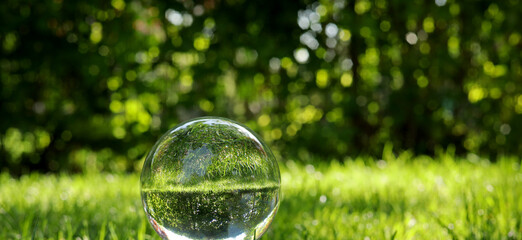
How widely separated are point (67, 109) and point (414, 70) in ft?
12.7

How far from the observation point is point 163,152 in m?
1.85

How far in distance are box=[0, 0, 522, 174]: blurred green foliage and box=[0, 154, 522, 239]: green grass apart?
2.83 feet

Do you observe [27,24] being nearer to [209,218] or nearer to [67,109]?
[67,109]

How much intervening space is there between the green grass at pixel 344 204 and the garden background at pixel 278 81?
89mm

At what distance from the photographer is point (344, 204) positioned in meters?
3.06

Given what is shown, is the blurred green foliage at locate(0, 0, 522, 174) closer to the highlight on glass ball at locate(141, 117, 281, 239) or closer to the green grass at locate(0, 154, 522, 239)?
the green grass at locate(0, 154, 522, 239)

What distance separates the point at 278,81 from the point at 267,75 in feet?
0.51

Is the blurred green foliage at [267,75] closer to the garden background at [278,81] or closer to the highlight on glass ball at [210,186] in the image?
the garden background at [278,81]

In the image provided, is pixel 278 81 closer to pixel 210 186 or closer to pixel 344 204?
pixel 344 204

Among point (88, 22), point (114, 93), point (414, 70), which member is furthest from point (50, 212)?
point (414, 70)

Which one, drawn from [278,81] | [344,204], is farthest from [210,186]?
[278,81]

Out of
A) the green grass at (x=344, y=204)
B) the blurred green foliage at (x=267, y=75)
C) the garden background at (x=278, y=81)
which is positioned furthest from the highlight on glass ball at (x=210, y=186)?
the blurred green foliage at (x=267, y=75)

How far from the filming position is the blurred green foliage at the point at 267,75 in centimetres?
461

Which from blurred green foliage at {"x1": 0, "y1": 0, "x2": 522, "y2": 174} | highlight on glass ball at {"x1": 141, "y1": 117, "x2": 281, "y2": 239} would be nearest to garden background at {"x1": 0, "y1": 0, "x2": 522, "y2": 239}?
blurred green foliage at {"x1": 0, "y1": 0, "x2": 522, "y2": 174}
